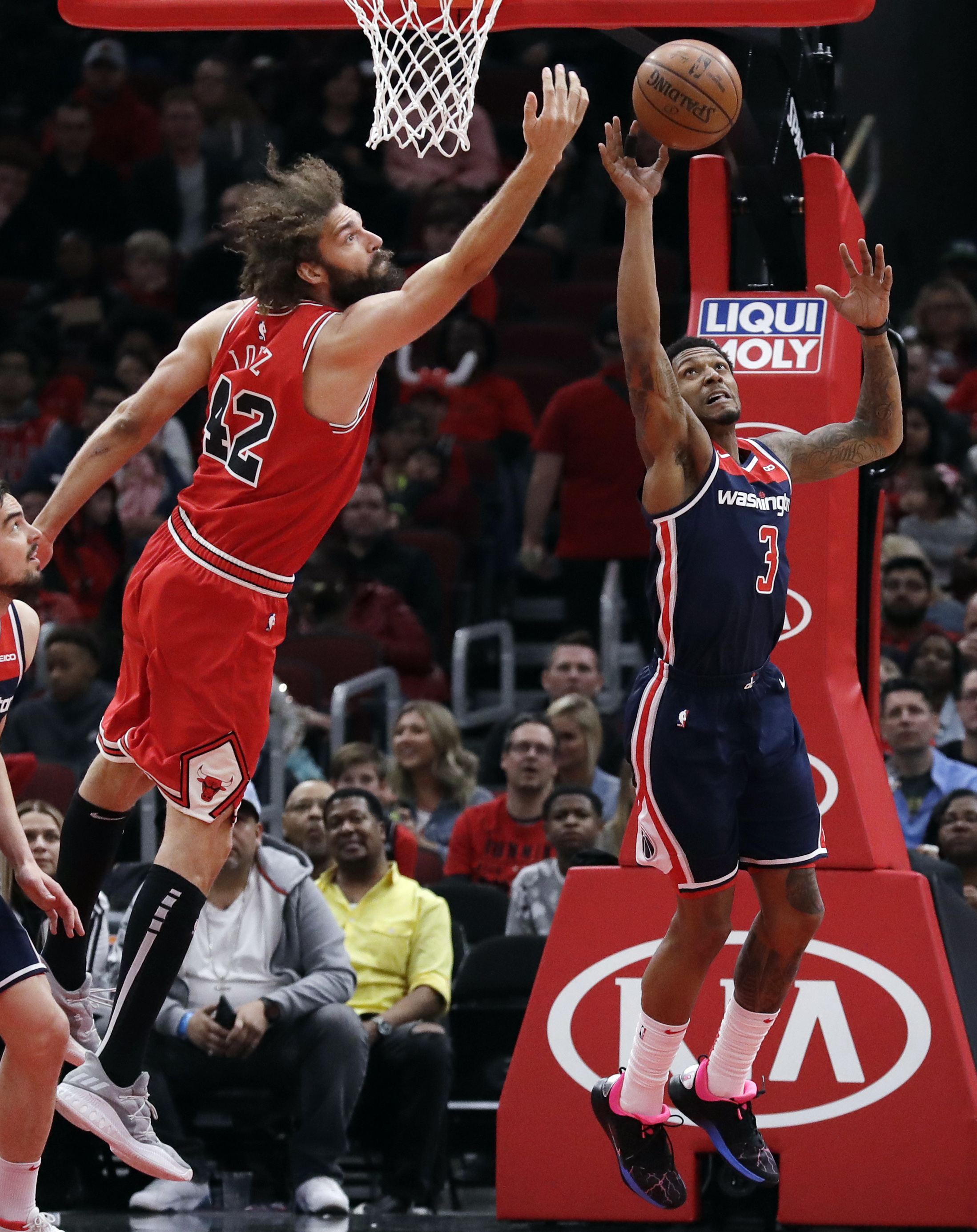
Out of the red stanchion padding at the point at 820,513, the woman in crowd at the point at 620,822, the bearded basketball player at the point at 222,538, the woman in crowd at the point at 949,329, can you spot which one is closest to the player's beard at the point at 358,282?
the bearded basketball player at the point at 222,538

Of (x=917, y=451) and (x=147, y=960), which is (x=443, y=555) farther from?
(x=147, y=960)

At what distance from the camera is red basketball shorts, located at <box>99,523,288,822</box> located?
5.09m

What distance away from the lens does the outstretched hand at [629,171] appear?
16.5 ft

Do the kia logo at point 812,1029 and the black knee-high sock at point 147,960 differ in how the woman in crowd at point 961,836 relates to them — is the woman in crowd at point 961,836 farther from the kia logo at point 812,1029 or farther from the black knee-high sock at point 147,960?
the black knee-high sock at point 147,960

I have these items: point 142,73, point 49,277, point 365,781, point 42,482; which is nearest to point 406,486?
point 42,482

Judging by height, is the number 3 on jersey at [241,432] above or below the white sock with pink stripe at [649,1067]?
above

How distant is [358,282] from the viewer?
5.27 metres

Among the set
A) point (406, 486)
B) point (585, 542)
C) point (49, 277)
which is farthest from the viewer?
point (49, 277)

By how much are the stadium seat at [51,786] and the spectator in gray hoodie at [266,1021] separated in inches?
71.6

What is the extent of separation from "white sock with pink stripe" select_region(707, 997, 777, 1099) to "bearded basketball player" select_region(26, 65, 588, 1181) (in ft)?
4.96

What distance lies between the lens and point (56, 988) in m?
5.59

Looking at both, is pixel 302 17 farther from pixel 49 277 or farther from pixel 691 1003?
pixel 49 277

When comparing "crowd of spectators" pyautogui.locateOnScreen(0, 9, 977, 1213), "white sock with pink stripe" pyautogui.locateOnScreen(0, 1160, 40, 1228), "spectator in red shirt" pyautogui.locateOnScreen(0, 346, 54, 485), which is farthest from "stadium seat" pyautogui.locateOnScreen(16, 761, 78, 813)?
"white sock with pink stripe" pyautogui.locateOnScreen(0, 1160, 40, 1228)

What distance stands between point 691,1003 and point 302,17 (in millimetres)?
2971
